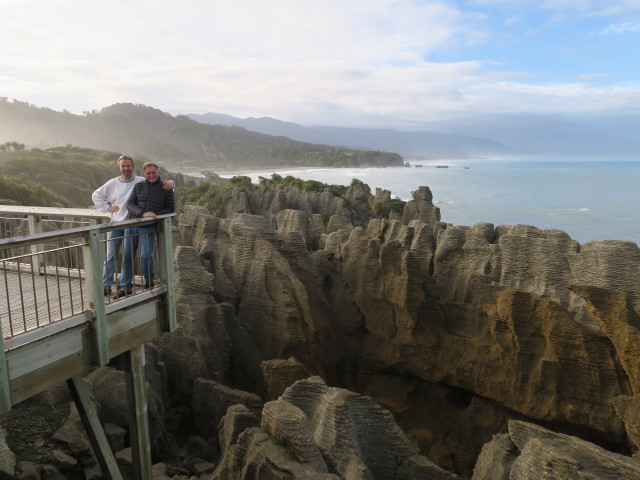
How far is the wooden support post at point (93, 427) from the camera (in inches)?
269

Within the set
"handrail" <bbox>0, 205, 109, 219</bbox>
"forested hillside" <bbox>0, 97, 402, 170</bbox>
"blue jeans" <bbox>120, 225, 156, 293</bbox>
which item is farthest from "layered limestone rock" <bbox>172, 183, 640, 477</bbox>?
"forested hillside" <bbox>0, 97, 402, 170</bbox>

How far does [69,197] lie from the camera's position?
Answer: 146 feet

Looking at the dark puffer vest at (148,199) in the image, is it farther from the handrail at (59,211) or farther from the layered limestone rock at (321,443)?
the layered limestone rock at (321,443)

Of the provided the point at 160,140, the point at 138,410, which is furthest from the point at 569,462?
the point at 160,140

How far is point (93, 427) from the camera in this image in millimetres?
7051

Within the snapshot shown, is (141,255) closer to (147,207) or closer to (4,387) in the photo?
(147,207)

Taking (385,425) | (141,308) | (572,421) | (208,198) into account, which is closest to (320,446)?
(385,425)

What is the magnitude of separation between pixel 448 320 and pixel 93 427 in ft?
28.7

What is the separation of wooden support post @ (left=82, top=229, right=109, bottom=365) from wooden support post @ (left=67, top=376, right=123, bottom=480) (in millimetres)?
1103

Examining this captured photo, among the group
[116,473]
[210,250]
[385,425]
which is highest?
[210,250]

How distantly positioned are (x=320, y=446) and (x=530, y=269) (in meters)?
7.61

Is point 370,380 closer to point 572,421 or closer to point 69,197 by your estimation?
point 572,421

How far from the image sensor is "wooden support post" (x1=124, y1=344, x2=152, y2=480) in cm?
726

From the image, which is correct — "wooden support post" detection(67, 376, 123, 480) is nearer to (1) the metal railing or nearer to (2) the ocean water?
(1) the metal railing
